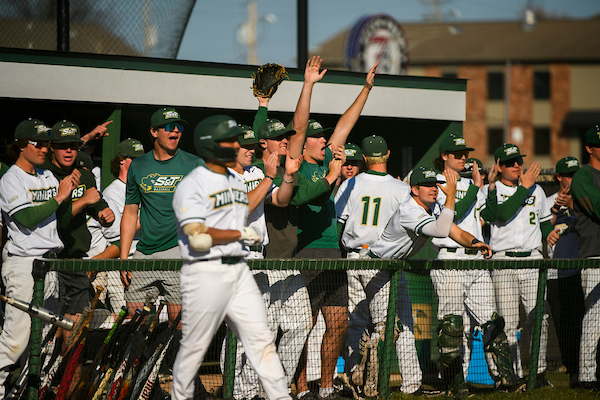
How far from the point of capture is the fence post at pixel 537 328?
5.28 m

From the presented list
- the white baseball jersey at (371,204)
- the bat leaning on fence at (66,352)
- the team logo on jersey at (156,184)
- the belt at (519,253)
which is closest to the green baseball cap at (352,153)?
the white baseball jersey at (371,204)

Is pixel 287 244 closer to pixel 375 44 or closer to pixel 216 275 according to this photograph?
pixel 216 275

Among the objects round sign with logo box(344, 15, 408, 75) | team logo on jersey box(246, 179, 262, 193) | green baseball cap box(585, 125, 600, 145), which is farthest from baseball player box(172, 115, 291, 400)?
round sign with logo box(344, 15, 408, 75)

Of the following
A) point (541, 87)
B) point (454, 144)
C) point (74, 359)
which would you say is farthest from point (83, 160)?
point (541, 87)

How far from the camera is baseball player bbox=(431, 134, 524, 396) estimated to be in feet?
16.9

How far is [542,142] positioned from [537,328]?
38.6m

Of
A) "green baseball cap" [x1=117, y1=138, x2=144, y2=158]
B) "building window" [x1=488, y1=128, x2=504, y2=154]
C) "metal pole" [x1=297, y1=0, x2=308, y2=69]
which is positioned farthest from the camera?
"building window" [x1=488, y1=128, x2=504, y2=154]

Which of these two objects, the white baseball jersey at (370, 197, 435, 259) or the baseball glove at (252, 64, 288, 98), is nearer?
the white baseball jersey at (370, 197, 435, 259)

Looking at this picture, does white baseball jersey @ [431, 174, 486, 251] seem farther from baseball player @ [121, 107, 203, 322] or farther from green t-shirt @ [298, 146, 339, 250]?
baseball player @ [121, 107, 203, 322]

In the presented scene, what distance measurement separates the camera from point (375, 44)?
18.4 metres

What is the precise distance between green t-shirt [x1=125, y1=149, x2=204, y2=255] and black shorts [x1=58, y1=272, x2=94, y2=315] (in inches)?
19.4

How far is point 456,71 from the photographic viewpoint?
137 feet

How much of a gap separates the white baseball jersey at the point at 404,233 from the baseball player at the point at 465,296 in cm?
32

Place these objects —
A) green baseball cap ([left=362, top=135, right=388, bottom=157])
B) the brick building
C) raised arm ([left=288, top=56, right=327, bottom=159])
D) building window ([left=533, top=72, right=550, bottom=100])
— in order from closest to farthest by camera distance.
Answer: raised arm ([left=288, top=56, right=327, bottom=159]), green baseball cap ([left=362, top=135, right=388, bottom=157]), the brick building, building window ([left=533, top=72, right=550, bottom=100])
